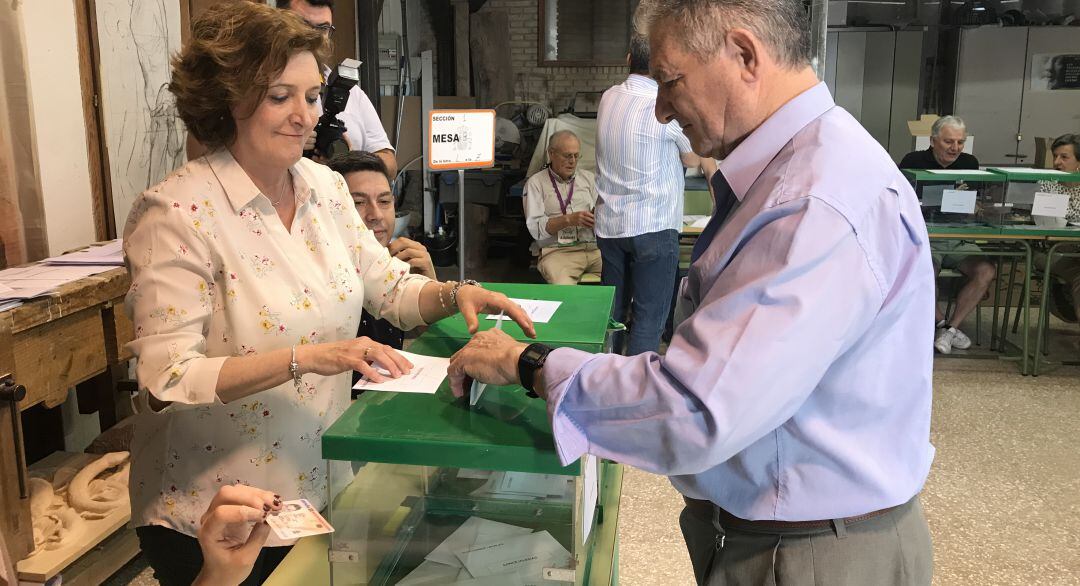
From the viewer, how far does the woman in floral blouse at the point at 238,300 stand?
1.53 m

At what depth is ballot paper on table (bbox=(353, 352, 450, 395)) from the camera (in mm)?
1469

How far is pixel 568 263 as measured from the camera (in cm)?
574

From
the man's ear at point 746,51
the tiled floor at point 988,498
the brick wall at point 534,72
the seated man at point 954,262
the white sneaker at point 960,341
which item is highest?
the brick wall at point 534,72

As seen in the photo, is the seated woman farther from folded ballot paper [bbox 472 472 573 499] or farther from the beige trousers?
folded ballot paper [bbox 472 472 573 499]

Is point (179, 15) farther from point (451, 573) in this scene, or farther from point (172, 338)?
point (451, 573)

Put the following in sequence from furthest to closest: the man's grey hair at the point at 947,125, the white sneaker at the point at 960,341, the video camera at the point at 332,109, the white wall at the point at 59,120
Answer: the man's grey hair at the point at 947,125
the white sneaker at the point at 960,341
the video camera at the point at 332,109
the white wall at the point at 59,120

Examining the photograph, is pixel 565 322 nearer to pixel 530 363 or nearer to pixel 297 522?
pixel 530 363

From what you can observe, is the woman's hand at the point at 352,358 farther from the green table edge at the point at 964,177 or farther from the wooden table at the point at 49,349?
the green table edge at the point at 964,177

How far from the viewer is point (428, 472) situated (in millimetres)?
1766

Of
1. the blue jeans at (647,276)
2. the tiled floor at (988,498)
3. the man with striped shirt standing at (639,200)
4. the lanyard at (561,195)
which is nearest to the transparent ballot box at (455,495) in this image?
the tiled floor at (988,498)

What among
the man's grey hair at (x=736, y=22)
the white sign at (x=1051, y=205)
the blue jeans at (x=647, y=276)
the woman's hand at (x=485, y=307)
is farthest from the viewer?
the white sign at (x=1051, y=205)

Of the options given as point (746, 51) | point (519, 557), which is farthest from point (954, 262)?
point (746, 51)

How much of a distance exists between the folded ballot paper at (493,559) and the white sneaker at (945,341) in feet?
16.0

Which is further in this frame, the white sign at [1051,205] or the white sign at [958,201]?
the white sign at [958,201]
